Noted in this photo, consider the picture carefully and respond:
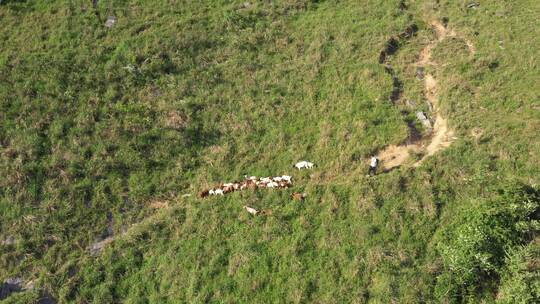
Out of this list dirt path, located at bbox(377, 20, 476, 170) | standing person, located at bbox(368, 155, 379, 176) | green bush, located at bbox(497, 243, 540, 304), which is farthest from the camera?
dirt path, located at bbox(377, 20, 476, 170)

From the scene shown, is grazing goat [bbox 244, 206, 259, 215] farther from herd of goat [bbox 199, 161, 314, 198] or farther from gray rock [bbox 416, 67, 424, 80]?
gray rock [bbox 416, 67, 424, 80]

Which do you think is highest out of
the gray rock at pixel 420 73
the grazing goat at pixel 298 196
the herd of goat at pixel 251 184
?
the gray rock at pixel 420 73

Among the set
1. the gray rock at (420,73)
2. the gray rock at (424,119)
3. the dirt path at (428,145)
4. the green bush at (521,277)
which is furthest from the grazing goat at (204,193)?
the gray rock at (420,73)

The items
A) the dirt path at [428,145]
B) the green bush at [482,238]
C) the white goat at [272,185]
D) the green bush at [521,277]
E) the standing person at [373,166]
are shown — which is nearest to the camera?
the green bush at [521,277]

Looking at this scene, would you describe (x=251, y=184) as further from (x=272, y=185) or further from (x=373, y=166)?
(x=373, y=166)

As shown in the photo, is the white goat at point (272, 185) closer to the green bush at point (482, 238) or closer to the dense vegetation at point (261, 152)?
the dense vegetation at point (261, 152)

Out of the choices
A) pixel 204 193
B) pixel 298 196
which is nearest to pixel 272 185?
pixel 298 196

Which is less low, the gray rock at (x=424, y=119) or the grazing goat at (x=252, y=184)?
the gray rock at (x=424, y=119)

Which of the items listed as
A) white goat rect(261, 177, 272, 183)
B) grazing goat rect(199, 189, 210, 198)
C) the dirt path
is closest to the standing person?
the dirt path

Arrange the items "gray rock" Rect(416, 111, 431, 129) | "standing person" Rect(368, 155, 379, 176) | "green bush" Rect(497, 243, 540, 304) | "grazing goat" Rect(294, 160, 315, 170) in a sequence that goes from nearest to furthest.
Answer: "green bush" Rect(497, 243, 540, 304), "standing person" Rect(368, 155, 379, 176), "grazing goat" Rect(294, 160, 315, 170), "gray rock" Rect(416, 111, 431, 129)
